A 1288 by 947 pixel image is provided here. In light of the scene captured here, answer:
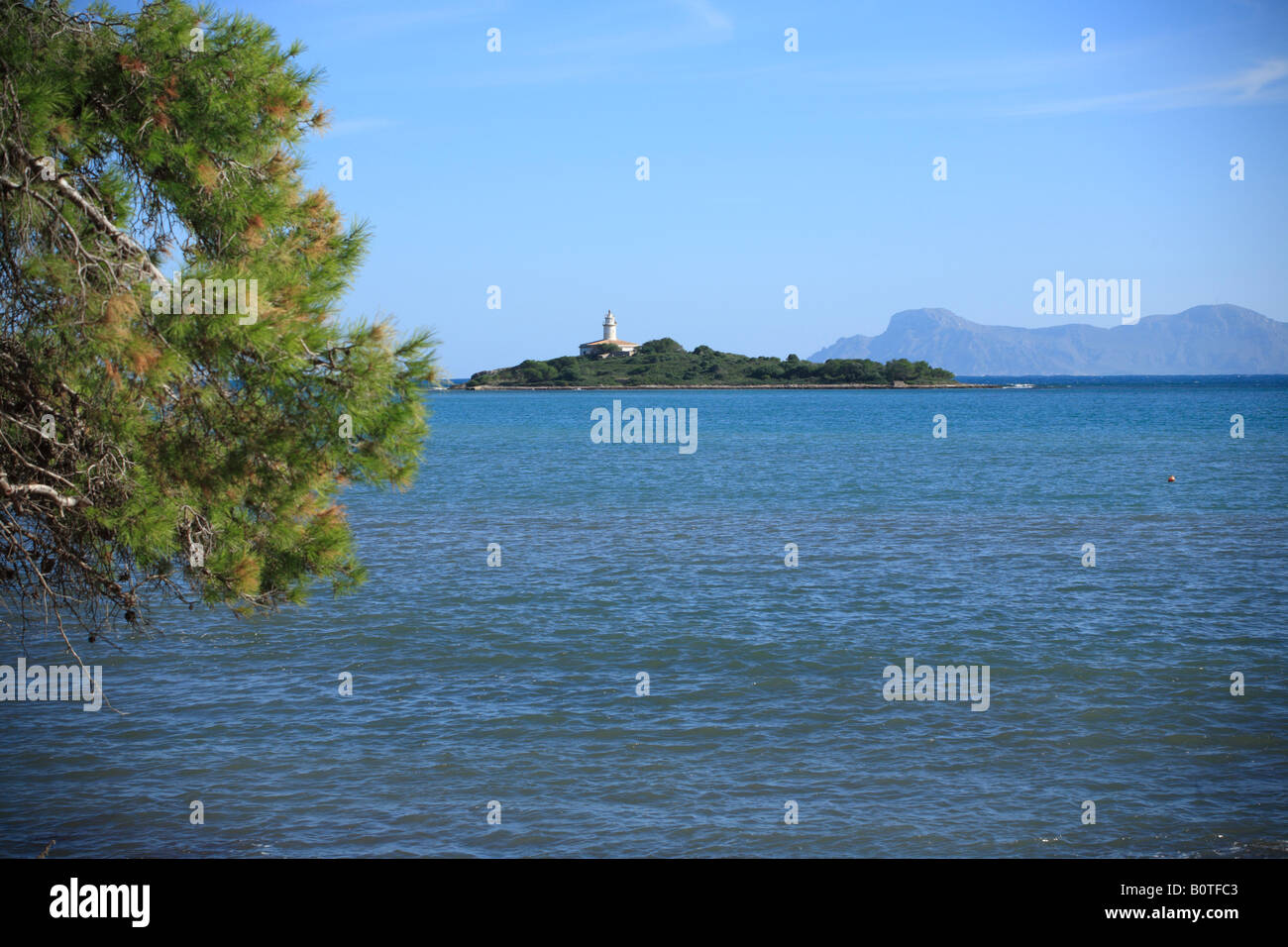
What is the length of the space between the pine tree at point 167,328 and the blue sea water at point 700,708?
3.74 meters

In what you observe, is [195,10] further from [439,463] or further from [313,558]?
[439,463]

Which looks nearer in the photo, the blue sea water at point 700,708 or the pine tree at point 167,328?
Result: the pine tree at point 167,328

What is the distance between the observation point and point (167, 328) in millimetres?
6586

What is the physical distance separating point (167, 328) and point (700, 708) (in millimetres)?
8548

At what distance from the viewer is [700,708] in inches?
526

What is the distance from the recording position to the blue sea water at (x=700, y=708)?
1003 cm

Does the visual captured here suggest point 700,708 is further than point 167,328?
Yes

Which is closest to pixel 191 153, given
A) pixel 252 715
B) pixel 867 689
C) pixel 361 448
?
pixel 361 448

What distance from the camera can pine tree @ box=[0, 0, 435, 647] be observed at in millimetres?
6590

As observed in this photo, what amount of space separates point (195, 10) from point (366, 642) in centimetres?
1116

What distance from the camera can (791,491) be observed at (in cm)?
4022

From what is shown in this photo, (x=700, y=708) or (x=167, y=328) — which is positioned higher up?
(x=167, y=328)

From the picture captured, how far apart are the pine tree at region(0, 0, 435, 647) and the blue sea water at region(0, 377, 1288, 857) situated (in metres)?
3.74

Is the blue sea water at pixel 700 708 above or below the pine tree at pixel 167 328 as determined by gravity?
below
